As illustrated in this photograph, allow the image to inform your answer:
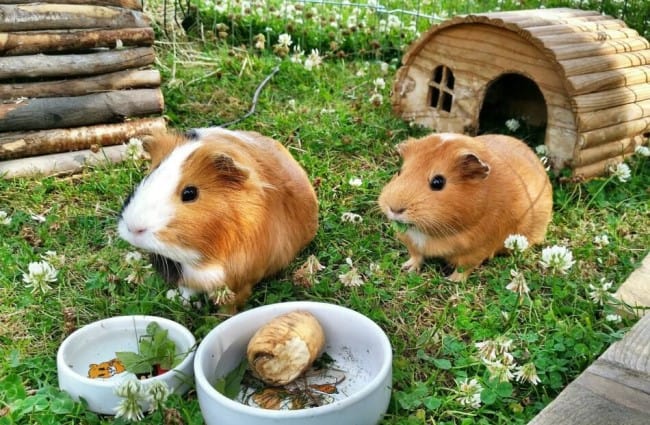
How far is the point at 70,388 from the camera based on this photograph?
6.96 ft

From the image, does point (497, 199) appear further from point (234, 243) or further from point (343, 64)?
point (343, 64)

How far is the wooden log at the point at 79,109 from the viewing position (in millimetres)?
3631

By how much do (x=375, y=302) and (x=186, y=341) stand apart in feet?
2.66

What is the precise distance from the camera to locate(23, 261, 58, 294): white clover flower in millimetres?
2602

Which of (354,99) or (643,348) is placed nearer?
(643,348)

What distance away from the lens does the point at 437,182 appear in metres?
2.67

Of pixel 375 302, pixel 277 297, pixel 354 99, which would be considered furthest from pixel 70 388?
pixel 354 99

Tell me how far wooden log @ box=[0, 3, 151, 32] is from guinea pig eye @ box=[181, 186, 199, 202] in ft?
6.80

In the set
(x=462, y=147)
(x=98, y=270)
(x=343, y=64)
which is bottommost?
(x=98, y=270)

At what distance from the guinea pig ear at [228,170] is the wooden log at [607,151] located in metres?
2.06

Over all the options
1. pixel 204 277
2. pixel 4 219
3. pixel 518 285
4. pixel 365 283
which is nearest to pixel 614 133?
pixel 518 285

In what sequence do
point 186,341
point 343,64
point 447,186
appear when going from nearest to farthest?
point 186,341
point 447,186
point 343,64

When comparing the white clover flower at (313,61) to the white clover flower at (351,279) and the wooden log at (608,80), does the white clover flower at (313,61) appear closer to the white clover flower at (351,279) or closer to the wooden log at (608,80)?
the wooden log at (608,80)

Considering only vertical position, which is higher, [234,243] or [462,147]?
[462,147]
